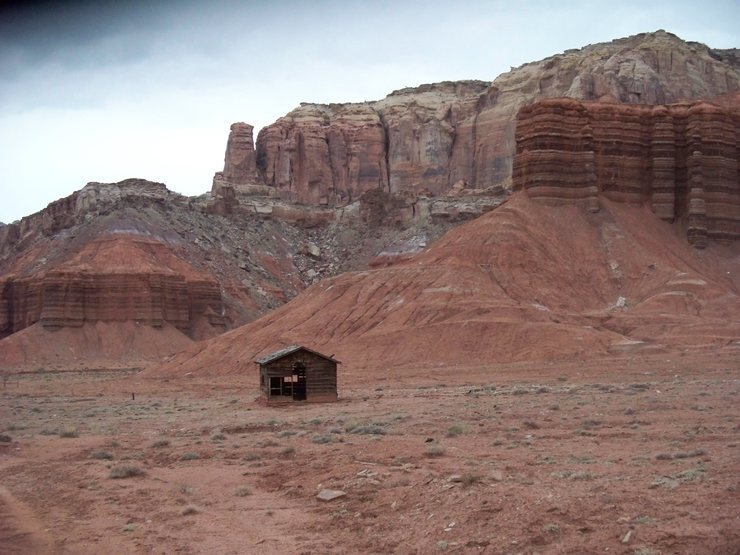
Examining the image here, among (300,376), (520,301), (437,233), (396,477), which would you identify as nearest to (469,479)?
(396,477)

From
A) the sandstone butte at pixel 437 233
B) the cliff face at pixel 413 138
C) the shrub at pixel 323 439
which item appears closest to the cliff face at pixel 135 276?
the sandstone butte at pixel 437 233

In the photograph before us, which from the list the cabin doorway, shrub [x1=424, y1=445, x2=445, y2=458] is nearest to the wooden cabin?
the cabin doorway

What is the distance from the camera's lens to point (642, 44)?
134250 millimetres

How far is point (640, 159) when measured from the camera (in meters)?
86.2

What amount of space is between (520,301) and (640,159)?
76.2 feet

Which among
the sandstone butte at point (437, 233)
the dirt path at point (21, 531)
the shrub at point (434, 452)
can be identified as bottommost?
the dirt path at point (21, 531)

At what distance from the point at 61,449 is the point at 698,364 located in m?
36.4

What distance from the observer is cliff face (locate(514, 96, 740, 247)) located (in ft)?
274

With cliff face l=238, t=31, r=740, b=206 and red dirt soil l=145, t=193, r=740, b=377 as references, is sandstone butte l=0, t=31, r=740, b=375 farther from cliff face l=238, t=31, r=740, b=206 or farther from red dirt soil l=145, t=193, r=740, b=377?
cliff face l=238, t=31, r=740, b=206

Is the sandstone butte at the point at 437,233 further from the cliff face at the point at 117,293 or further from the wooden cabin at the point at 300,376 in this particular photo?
the wooden cabin at the point at 300,376

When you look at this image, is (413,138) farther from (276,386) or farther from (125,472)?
(125,472)

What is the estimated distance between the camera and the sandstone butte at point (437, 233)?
2741 inches

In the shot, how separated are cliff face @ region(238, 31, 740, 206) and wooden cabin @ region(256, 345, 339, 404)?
10296 cm

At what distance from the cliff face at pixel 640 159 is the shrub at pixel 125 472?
6464 cm
